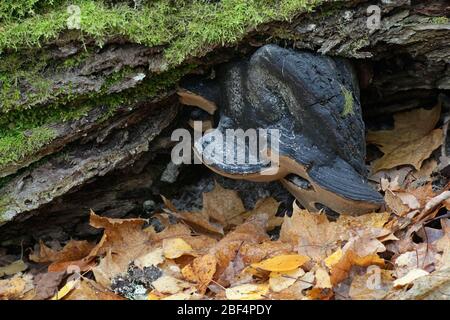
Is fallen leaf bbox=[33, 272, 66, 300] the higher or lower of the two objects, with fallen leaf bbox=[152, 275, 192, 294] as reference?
lower

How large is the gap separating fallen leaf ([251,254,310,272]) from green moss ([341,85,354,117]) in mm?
865

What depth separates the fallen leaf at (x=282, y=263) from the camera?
9.18ft

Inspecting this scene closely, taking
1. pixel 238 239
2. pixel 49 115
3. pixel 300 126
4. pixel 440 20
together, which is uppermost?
pixel 440 20

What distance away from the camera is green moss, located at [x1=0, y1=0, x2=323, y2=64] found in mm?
3117

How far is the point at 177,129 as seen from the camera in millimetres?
A: 3684

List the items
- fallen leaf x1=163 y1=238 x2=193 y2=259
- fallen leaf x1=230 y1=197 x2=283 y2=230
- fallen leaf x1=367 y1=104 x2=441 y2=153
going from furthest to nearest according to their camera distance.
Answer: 1. fallen leaf x1=367 y1=104 x2=441 y2=153
2. fallen leaf x1=230 y1=197 x2=283 y2=230
3. fallen leaf x1=163 y1=238 x2=193 y2=259

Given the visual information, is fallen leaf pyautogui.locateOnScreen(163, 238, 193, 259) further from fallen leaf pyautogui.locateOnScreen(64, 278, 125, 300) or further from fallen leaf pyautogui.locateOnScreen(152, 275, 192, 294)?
fallen leaf pyautogui.locateOnScreen(64, 278, 125, 300)

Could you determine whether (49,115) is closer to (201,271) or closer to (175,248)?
(175,248)

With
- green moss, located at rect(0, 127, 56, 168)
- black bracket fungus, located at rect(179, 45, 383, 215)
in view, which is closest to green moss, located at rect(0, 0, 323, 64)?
black bracket fungus, located at rect(179, 45, 383, 215)

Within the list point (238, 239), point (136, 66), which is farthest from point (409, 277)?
point (136, 66)

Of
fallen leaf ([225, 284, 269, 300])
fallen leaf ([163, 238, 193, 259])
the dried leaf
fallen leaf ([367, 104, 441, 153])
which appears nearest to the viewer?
fallen leaf ([225, 284, 269, 300])

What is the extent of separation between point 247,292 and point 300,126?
985mm

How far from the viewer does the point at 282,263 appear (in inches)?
111

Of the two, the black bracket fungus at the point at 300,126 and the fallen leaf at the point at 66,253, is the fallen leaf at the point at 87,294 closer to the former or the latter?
the fallen leaf at the point at 66,253
